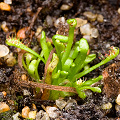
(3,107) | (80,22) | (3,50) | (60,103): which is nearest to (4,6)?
(3,50)

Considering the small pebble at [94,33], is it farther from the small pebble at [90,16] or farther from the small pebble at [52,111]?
the small pebble at [52,111]

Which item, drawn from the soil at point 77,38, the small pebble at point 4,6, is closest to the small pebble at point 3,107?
the soil at point 77,38

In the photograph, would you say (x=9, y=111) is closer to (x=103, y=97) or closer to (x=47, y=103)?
(x=47, y=103)

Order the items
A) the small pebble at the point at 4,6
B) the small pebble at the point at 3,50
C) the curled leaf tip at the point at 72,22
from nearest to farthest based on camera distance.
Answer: the curled leaf tip at the point at 72,22, the small pebble at the point at 3,50, the small pebble at the point at 4,6

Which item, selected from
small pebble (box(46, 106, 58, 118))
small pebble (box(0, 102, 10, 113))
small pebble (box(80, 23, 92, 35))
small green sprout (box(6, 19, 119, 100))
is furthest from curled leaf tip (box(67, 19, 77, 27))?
small pebble (box(0, 102, 10, 113))

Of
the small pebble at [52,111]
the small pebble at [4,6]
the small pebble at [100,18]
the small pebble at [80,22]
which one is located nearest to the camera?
Answer: the small pebble at [52,111]

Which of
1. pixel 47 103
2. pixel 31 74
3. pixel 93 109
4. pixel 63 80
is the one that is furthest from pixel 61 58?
pixel 93 109

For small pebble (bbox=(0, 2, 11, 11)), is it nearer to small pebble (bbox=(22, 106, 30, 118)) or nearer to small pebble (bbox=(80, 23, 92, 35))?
small pebble (bbox=(80, 23, 92, 35))

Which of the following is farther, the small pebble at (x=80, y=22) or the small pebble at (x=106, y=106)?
the small pebble at (x=80, y=22)

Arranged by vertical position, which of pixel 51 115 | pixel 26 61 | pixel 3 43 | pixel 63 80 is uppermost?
pixel 3 43
